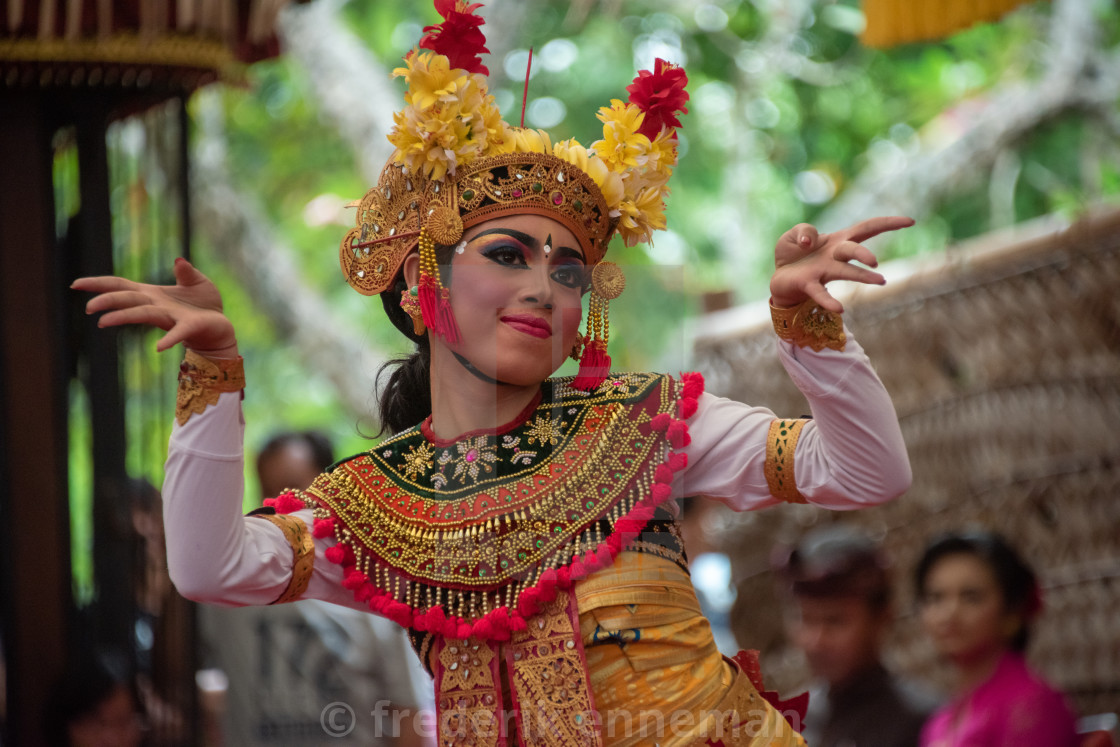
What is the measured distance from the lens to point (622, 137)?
1.98 m

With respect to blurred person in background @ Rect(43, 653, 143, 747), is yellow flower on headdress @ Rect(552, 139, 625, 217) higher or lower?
higher

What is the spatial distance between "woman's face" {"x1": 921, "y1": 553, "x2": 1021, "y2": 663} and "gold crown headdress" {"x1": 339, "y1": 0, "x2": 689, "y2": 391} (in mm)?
1627

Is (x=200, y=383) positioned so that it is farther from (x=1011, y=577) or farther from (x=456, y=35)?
(x=1011, y=577)

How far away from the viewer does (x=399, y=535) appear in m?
1.96

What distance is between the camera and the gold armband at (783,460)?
1828 millimetres

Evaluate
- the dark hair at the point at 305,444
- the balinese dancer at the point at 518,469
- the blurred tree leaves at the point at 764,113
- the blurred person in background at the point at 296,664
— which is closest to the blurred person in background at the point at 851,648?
the blurred person in background at the point at 296,664

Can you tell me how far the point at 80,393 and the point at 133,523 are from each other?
35 cm

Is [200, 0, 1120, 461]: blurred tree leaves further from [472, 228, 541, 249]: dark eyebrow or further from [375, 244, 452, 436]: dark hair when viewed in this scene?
[472, 228, 541, 249]: dark eyebrow

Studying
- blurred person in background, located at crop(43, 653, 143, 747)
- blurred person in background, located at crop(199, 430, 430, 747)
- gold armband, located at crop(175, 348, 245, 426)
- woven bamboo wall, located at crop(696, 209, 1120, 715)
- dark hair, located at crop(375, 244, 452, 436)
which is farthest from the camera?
blurred person in background, located at crop(199, 430, 430, 747)

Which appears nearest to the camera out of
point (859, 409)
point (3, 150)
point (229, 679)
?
point (859, 409)

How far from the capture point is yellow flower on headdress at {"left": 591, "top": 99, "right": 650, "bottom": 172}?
1.97m

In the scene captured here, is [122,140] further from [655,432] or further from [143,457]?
[655,432]

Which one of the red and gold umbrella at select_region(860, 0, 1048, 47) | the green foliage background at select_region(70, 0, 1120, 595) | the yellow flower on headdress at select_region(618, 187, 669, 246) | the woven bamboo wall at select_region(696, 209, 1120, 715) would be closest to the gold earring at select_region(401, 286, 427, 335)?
the yellow flower on headdress at select_region(618, 187, 669, 246)

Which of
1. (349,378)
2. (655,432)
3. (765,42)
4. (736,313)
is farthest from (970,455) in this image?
(765,42)
